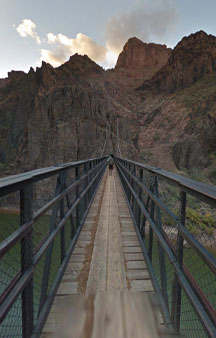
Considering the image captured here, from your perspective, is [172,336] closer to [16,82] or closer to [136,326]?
[136,326]

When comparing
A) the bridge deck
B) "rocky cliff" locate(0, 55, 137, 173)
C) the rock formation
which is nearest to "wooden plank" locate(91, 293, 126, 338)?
the bridge deck

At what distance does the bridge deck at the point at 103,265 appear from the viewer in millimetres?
1971

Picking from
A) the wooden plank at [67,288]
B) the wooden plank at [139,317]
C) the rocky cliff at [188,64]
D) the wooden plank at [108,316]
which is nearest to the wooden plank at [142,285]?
the wooden plank at [139,317]

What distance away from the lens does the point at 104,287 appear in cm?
203

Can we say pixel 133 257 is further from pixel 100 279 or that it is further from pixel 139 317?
pixel 139 317

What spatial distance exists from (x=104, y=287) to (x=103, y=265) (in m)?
0.44

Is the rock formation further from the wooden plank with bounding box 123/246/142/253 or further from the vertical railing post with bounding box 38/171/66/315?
the vertical railing post with bounding box 38/171/66/315

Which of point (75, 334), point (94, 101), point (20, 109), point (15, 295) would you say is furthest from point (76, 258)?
point (20, 109)

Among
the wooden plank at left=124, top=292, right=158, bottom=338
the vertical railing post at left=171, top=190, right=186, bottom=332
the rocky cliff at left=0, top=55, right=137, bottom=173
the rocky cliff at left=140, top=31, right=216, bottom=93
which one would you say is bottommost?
the wooden plank at left=124, top=292, right=158, bottom=338

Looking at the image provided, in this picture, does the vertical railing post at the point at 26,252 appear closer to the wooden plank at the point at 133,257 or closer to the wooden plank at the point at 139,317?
the wooden plank at the point at 139,317

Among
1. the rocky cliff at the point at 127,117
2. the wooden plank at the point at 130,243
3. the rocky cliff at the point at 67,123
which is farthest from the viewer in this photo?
the rocky cliff at the point at 67,123

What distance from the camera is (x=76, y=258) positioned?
8.62ft

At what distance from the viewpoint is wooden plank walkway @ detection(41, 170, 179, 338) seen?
4.92ft

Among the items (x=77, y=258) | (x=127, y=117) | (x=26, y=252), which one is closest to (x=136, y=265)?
(x=77, y=258)
